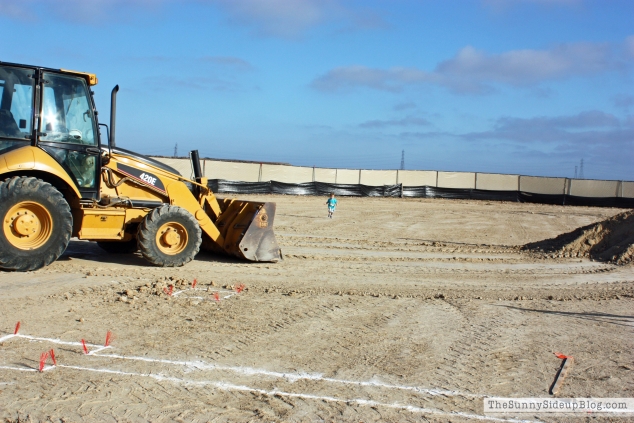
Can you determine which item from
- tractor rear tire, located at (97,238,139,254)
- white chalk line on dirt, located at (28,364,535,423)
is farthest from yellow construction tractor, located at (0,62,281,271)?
white chalk line on dirt, located at (28,364,535,423)

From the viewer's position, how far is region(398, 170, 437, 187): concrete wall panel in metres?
39.9

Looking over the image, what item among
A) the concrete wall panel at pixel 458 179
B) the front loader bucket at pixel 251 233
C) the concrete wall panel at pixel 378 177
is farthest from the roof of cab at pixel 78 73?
the concrete wall panel at pixel 458 179

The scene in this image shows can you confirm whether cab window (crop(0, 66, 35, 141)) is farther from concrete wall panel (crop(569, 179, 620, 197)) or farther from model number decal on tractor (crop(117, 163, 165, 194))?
concrete wall panel (crop(569, 179, 620, 197))

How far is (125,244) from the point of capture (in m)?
11.6

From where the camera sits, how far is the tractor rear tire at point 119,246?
11.5 metres

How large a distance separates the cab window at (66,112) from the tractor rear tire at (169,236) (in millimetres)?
1603

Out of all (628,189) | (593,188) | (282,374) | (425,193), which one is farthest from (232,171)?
(282,374)

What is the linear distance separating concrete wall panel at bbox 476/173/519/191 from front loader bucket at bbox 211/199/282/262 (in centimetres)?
3162

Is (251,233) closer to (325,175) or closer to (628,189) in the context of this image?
(325,175)

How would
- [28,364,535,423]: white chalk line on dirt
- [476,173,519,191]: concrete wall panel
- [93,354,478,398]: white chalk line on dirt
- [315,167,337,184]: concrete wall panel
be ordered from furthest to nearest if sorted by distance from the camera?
[476,173,519,191]: concrete wall panel → [315,167,337,184]: concrete wall panel → [93,354,478,398]: white chalk line on dirt → [28,364,535,423]: white chalk line on dirt

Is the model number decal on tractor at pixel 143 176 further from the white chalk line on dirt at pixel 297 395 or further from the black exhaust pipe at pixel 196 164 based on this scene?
the white chalk line on dirt at pixel 297 395

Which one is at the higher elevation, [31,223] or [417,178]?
[417,178]

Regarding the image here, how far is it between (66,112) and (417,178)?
32.6 metres

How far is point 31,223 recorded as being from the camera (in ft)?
29.4
